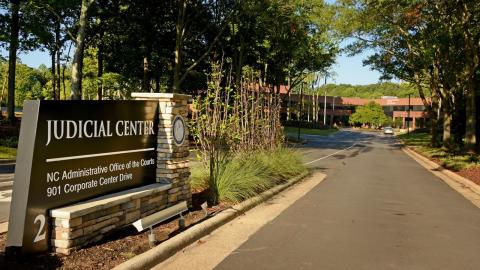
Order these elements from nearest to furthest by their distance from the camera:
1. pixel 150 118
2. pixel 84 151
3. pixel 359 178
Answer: pixel 84 151, pixel 150 118, pixel 359 178

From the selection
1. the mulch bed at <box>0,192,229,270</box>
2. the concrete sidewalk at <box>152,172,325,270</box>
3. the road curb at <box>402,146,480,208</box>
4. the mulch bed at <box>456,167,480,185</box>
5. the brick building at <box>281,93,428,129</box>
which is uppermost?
the brick building at <box>281,93,428,129</box>

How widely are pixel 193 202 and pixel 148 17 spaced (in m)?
25.7

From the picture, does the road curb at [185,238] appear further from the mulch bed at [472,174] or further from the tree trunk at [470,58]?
the tree trunk at [470,58]

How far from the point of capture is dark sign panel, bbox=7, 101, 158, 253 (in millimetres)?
5484

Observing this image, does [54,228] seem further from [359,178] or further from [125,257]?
[359,178]

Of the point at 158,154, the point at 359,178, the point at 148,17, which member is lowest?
the point at 359,178

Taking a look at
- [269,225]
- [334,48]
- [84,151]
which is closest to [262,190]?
[269,225]

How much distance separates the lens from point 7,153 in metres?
21.9

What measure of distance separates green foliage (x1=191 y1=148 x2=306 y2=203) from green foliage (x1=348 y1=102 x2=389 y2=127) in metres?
120

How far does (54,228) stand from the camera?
5789 mm

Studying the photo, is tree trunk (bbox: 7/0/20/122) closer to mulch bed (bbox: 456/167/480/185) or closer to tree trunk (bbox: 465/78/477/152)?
mulch bed (bbox: 456/167/480/185)

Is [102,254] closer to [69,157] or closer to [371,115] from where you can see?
[69,157]

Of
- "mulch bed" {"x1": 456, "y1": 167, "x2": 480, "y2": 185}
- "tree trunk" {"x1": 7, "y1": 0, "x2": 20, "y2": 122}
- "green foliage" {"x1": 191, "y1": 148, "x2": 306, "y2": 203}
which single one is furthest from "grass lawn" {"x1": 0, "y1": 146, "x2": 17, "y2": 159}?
"mulch bed" {"x1": 456, "y1": 167, "x2": 480, "y2": 185}

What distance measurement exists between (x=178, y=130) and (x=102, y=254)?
127 inches
